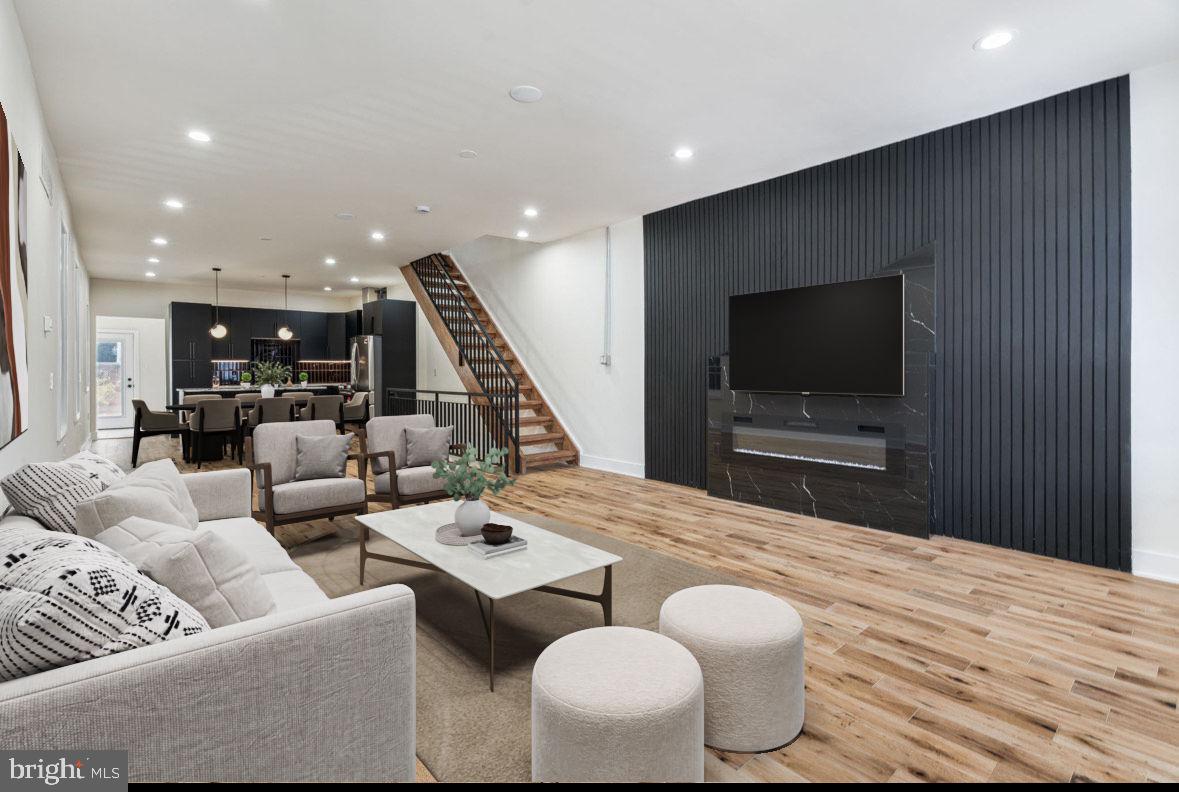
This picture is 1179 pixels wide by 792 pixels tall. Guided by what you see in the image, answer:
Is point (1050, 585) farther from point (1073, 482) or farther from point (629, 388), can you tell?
point (629, 388)

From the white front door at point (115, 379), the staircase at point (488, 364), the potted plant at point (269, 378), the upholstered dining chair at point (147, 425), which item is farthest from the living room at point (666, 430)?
the white front door at point (115, 379)

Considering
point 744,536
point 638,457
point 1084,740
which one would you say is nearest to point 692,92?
point 744,536

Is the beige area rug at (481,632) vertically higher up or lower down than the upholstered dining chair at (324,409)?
lower down

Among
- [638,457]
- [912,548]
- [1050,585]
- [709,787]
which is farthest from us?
[638,457]

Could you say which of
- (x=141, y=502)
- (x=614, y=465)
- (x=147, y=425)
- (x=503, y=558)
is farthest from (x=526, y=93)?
(x=147, y=425)

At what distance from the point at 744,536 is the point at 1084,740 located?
7.95 feet

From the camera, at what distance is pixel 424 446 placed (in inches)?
191

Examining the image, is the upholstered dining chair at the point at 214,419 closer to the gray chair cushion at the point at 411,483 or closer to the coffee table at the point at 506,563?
the gray chair cushion at the point at 411,483

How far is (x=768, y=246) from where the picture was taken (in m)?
5.41

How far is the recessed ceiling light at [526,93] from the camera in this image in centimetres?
356

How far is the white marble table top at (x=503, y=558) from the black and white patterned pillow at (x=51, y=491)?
126cm

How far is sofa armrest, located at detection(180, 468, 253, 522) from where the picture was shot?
3172mm

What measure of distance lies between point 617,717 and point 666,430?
16.1 feet

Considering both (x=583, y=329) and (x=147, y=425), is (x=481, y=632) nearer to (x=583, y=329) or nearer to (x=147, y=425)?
(x=583, y=329)
